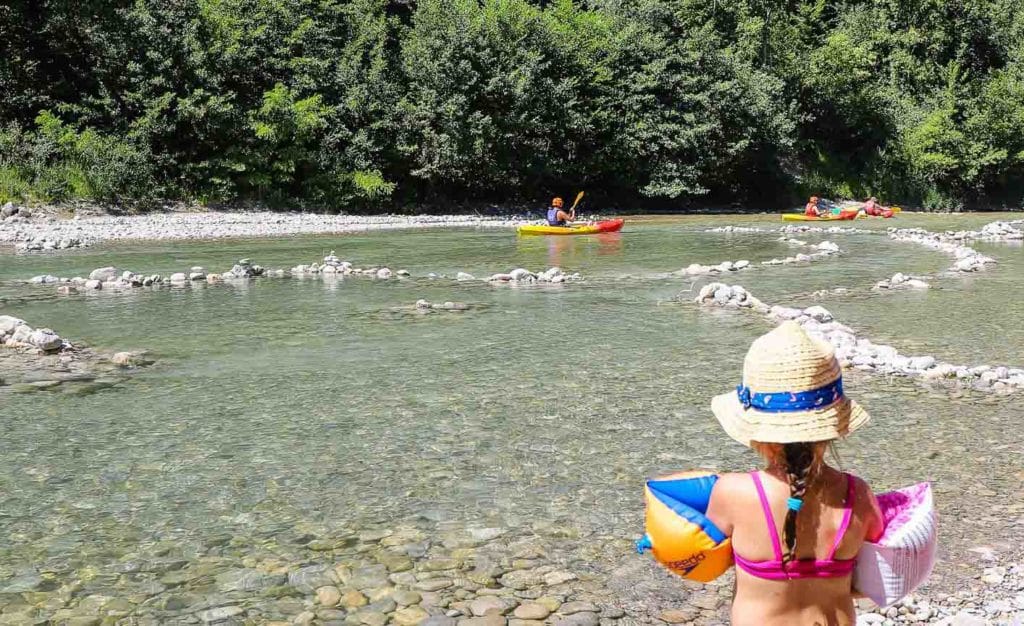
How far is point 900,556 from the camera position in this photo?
2.40 m

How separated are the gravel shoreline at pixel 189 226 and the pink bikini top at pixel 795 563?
2112 cm

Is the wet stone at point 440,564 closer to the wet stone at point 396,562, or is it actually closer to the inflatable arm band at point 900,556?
the wet stone at point 396,562

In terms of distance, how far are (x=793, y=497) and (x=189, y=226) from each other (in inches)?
1021

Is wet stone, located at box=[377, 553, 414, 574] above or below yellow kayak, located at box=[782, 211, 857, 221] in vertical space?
below

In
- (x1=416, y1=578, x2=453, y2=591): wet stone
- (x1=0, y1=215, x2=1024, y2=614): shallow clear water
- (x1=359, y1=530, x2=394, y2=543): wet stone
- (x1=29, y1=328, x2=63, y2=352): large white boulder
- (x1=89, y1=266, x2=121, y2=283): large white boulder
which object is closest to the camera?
(x1=416, y1=578, x2=453, y2=591): wet stone

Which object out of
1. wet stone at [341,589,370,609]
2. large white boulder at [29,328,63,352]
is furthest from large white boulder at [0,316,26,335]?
wet stone at [341,589,370,609]

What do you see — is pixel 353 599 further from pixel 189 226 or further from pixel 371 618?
pixel 189 226

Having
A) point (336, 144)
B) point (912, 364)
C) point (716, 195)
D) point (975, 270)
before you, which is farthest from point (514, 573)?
point (716, 195)

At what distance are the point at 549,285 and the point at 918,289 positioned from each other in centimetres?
562

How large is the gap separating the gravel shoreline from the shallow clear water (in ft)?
29.6

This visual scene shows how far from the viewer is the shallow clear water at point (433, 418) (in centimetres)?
524

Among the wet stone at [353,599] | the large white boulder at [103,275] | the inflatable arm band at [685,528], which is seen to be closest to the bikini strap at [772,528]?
the inflatable arm band at [685,528]

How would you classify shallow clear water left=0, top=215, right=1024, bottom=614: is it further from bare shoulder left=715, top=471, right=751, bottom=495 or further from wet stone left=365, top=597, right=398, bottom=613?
bare shoulder left=715, top=471, right=751, bottom=495

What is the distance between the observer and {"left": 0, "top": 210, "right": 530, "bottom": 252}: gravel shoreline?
22.4 m
